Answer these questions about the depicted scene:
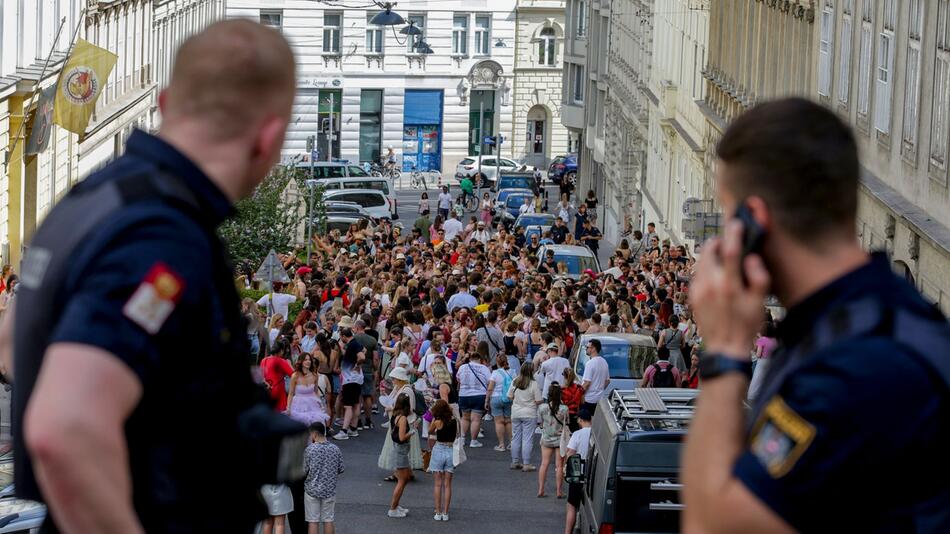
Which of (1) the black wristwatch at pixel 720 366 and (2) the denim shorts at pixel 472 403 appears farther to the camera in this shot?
(2) the denim shorts at pixel 472 403

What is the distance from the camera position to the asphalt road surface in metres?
20.0

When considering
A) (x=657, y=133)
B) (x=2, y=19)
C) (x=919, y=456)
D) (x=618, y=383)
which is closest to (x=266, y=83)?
(x=919, y=456)

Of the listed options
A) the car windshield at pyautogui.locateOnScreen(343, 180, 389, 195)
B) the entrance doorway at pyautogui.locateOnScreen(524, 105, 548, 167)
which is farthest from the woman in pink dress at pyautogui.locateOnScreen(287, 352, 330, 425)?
the entrance doorway at pyautogui.locateOnScreen(524, 105, 548, 167)

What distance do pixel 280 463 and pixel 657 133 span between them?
51194 mm

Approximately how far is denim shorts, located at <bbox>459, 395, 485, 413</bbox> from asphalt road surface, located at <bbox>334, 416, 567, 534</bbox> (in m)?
0.63

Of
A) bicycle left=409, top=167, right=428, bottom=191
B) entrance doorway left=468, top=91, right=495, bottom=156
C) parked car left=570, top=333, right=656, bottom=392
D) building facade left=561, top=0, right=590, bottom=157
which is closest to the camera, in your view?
parked car left=570, top=333, right=656, bottom=392

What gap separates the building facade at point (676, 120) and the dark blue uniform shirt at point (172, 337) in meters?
37.0

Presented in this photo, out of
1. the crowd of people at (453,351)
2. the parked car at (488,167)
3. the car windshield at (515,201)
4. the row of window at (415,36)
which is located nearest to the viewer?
the crowd of people at (453,351)

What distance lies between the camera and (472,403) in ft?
79.3

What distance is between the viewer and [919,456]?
3025mm

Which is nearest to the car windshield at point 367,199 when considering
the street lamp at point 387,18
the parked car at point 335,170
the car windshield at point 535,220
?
the parked car at point 335,170

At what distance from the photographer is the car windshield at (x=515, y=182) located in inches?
2756

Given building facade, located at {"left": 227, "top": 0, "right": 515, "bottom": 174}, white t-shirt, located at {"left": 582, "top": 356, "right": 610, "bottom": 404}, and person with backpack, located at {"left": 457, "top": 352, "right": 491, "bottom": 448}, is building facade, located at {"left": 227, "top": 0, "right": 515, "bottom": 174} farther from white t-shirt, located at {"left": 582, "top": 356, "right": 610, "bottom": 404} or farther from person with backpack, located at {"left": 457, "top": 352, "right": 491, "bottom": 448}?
white t-shirt, located at {"left": 582, "top": 356, "right": 610, "bottom": 404}

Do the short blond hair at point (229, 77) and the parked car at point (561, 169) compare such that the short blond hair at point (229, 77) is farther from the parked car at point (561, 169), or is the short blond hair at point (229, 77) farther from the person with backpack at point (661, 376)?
the parked car at point (561, 169)
